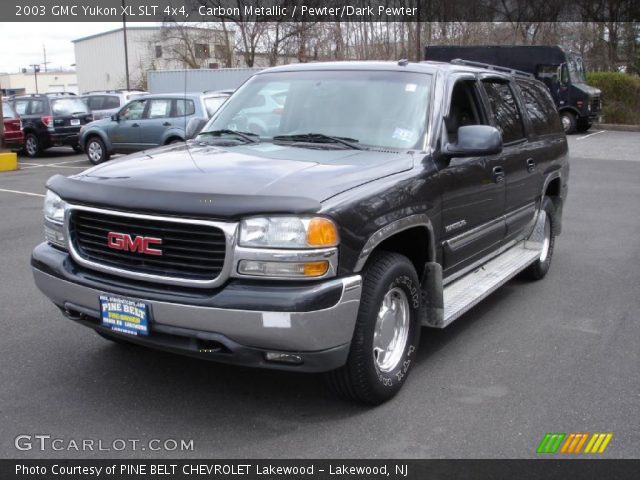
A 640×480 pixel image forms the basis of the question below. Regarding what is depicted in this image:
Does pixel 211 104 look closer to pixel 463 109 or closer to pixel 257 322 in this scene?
pixel 463 109

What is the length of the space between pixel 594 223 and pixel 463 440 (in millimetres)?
7209

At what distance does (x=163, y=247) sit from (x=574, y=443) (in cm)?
229

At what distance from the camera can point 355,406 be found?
406 centimetres

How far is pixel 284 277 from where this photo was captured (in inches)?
136

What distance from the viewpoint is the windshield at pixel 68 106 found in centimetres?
2105

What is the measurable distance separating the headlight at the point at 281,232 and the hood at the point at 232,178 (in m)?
0.06

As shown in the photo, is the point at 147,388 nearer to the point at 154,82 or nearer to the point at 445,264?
A: the point at 445,264

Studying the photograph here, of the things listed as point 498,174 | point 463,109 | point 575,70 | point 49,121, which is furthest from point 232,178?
point 575,70

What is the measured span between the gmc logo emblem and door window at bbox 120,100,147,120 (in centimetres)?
1413

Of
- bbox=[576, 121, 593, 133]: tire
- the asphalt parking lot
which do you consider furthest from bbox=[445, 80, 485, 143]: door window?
bbox=[576, 121, 593, 133]: tire

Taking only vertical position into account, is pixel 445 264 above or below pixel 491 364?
above

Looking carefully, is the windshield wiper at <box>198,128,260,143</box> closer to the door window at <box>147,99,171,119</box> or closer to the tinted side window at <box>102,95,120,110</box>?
the door window at <box>147,99,171,119</box>

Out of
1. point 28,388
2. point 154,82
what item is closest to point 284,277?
point 28,388

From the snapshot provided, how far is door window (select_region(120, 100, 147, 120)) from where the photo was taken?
17.3m
